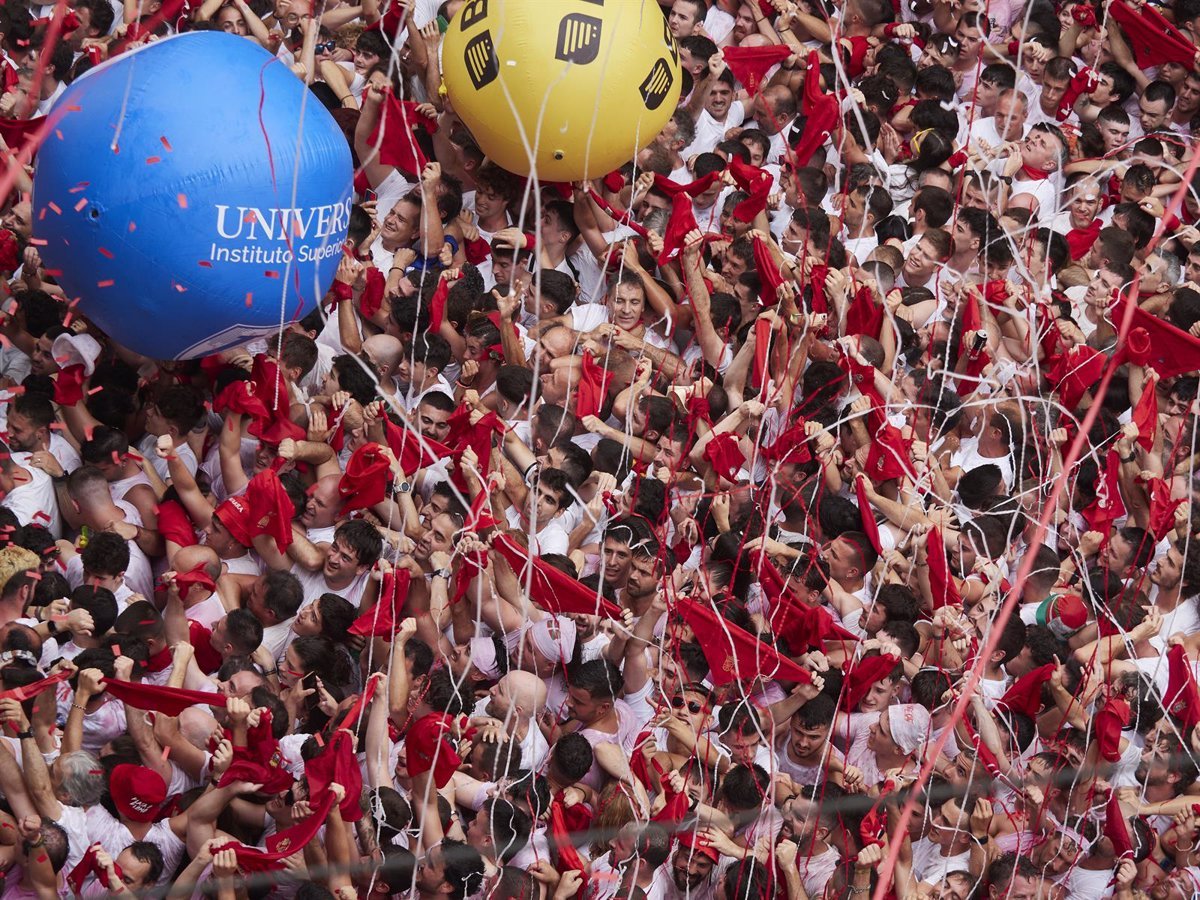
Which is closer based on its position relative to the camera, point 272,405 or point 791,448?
point 272,405

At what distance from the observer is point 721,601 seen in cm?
508

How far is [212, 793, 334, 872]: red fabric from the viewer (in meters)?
4.20

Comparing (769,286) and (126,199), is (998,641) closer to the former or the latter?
(769,286)

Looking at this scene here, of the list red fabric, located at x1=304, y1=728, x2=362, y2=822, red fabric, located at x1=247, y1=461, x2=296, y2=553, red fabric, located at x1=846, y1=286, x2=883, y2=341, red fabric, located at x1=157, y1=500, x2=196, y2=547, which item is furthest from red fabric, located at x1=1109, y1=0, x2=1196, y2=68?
red fabric, located at x1=304, y1=728, x2=362, y2=822

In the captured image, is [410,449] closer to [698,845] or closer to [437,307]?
[437,307]

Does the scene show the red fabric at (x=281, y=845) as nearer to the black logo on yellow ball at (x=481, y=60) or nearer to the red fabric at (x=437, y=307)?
the red fabric at (x=437, y=307)

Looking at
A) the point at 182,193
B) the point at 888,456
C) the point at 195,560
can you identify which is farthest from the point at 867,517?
the point at 182,193

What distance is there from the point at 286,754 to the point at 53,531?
0.96 meters

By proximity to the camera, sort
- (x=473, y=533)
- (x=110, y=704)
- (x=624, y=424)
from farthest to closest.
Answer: (x=624, y=424), (x=473, y=533), (x=110, y=704)

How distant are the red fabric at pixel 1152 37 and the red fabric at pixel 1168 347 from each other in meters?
1.40

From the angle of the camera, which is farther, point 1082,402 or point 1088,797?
point 1082,402

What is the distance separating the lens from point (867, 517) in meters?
5.38

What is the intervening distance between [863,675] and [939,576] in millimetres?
445

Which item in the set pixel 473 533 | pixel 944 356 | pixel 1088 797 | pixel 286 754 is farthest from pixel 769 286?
pixel 286 754
